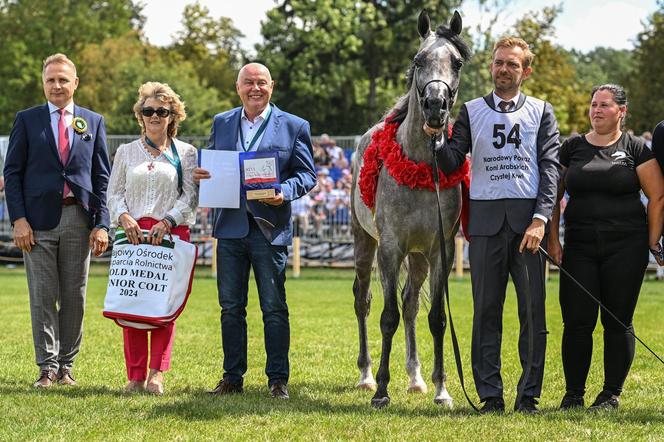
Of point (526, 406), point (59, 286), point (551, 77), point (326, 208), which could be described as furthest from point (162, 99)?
point (551, 77)

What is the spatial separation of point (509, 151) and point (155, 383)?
3152 mm

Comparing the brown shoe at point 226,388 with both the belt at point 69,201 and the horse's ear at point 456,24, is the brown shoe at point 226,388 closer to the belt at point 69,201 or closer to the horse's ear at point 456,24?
the belt at point 69,201

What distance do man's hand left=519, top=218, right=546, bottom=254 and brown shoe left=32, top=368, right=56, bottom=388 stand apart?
149 inches

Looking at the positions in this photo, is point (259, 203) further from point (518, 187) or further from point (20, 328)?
point (20, 328)

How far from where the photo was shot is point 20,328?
11367 millimetres

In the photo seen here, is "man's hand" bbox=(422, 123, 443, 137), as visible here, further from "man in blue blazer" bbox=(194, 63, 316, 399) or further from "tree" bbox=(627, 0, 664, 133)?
"tree" bbox=(627, 0, 664, 133)

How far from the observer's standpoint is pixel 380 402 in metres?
6.63

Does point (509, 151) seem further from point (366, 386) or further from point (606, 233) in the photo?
point (366, 386)

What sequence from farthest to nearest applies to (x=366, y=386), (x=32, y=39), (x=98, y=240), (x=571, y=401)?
(x=32, y=39) < (x=366, y=386) < (x=98, y=240) < (x=571, y=401)

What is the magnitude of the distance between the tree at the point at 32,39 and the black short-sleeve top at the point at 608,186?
136ft

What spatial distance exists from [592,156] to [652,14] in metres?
34.0

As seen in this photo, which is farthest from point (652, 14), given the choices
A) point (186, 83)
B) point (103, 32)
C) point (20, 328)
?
point (20, 328)

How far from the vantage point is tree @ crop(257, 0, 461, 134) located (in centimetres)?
3966

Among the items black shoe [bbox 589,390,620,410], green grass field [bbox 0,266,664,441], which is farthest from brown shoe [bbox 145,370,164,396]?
black shoe [bbox 589,390,620,410]
